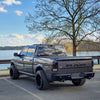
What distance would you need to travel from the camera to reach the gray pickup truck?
22.8 feet

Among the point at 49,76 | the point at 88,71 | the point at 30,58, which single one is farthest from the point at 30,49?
the point at 88,71

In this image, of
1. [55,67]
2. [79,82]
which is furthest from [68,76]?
[79,82]

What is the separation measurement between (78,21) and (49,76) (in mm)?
11590

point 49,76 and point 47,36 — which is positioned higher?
point 47,36

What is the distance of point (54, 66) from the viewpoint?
693cm

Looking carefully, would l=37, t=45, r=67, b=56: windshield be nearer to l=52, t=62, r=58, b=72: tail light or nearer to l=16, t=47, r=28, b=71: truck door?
l=16, t=47, r=28, b=71: truck door

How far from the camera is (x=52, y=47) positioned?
8.86 m

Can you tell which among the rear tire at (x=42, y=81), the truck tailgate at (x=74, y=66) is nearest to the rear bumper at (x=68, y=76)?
the truck tailgate at (x=74, y=66)

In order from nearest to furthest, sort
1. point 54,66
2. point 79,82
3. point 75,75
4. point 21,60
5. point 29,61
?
point 54,66
point 75,75
point 79,82
point 29,61
point 21,60

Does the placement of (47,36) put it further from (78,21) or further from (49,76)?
(49,76)

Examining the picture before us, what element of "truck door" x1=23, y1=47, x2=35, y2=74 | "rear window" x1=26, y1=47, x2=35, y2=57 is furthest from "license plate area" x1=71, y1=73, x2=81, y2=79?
"rear window" x1=26, y1=47, x2=35, y2=57

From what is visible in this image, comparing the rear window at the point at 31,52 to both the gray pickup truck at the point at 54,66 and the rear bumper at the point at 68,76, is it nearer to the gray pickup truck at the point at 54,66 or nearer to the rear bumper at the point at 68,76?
the gray pickup truck at the point at 54,66

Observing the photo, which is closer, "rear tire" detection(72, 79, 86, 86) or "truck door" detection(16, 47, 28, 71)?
"rear tire" detection(72, 79, 86, 86)

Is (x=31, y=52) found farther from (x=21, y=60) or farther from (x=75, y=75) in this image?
(x=75, y=75)
